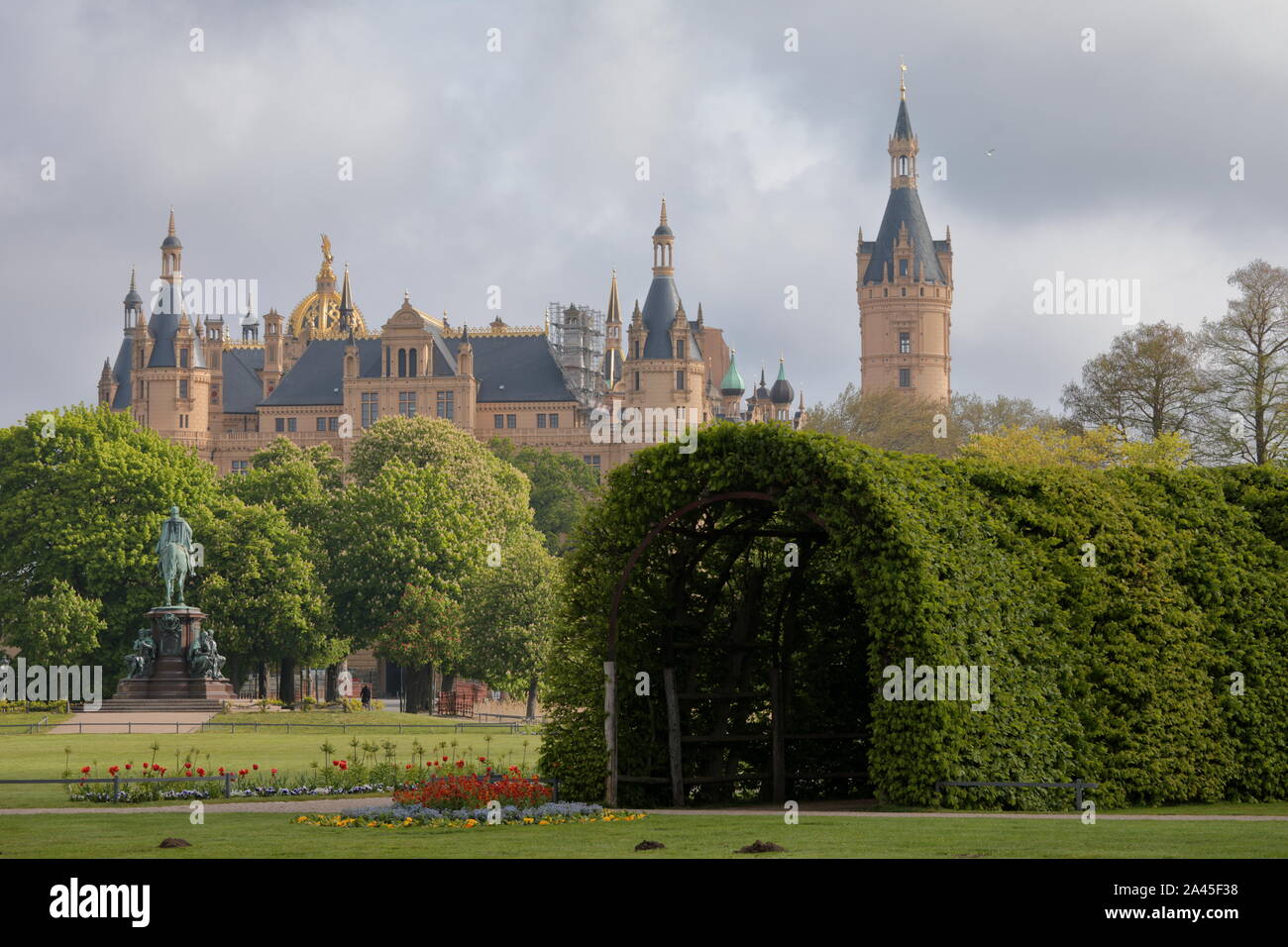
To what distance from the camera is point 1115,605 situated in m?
23.8

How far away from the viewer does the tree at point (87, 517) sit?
70500 millimetres

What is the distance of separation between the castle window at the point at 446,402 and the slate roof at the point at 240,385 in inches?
953

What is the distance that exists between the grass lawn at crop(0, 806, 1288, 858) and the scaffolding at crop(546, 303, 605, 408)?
126m

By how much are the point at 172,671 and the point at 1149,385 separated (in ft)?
133

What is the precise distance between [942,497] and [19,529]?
2254 inches

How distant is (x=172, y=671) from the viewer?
194 ft

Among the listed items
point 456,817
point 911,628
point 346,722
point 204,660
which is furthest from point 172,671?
point 911,628

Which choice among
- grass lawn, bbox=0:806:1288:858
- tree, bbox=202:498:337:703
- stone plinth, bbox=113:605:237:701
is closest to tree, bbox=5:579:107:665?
tree, bbox=202:498:337:703

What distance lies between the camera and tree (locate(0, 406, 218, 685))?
7050 centimetres
